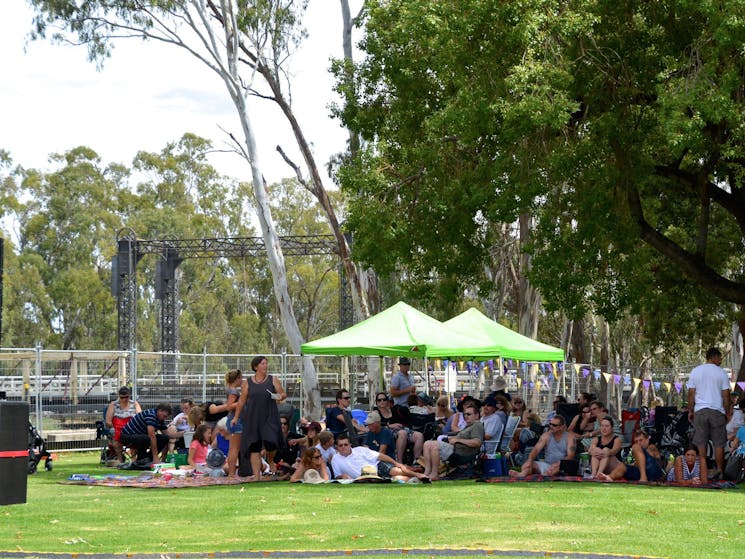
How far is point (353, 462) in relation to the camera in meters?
15.2

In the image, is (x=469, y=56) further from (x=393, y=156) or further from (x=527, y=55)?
(x=393, y=156)

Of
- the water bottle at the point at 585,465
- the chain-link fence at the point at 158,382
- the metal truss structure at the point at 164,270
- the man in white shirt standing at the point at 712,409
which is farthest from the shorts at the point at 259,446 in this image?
the metal truss structure at the point at 164,270

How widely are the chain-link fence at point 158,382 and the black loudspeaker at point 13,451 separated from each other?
6.04 meters

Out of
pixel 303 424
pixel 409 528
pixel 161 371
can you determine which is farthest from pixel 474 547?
pixel 161 371

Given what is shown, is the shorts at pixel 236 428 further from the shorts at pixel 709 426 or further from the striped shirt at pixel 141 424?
the shorts at pixel 709 426

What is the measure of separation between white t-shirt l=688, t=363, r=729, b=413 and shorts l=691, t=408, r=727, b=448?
7 centimetres

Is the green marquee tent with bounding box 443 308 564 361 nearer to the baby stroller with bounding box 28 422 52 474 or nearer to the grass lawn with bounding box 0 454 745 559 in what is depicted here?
the grass lawn with bounding box 0 454 745 559

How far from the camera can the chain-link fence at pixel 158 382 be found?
22.9 metres

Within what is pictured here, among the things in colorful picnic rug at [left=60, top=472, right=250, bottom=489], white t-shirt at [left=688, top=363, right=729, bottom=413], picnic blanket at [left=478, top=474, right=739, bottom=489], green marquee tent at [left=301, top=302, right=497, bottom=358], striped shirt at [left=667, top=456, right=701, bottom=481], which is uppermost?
green marquee tent at [left=301, top=302, right=497, bottom=358]

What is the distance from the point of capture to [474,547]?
869 centimetres

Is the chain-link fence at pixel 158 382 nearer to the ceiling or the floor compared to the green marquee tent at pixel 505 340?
nearer to the floor

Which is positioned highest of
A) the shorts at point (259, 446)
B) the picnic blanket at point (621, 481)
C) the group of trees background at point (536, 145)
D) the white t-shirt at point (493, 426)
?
the group of trees background at point (536, 145)

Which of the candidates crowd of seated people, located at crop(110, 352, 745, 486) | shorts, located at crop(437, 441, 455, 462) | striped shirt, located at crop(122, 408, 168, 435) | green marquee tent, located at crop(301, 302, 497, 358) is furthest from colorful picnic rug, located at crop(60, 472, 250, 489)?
green marquee tent, located at crop(301, 302, 497, 358)

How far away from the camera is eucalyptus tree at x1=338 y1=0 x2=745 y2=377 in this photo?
1770 centimetres
